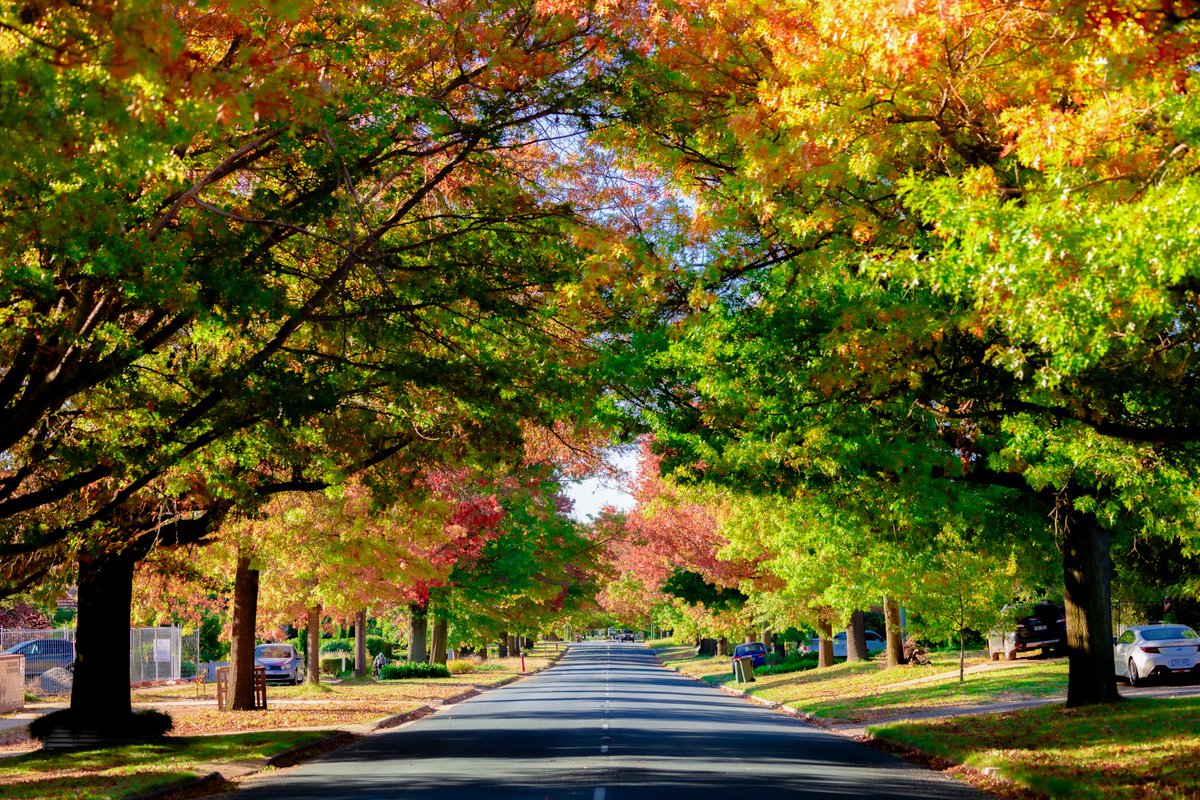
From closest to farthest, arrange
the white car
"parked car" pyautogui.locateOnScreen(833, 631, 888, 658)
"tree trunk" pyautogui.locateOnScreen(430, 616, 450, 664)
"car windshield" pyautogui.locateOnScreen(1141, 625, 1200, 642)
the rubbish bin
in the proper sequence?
the white car, "car windshield" pyautogui.locateOnScreen(1141, 625, 1200, 642), the rubbish bin, "tree trunk" pyautogui.locateOnScreen(430, 616, 450, 664), "parked car" pyautogui.locateOnScreen(833, 631, 888, 658)

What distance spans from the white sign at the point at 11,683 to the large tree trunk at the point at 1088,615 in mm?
25856

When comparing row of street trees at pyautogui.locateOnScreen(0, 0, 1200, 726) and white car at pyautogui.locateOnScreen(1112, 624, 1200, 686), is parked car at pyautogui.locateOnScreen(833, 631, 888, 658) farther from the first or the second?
row of street trees at pyautogui.locateOnScreen(0, 0, 1200, 726)

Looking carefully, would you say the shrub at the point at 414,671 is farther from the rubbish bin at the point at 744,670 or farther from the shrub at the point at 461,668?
the rubbish bin at the point at 744,670

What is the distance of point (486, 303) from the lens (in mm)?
15188

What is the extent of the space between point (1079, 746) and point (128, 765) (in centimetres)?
1327

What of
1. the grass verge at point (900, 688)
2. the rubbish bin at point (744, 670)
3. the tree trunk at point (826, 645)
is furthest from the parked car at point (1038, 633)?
the rubbish bin at point (744, 670)

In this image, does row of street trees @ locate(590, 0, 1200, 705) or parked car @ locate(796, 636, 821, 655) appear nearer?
row of street trees @ locate(590, 0, 1200, 705)

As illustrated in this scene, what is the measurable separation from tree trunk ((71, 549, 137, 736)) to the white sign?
12008 mm

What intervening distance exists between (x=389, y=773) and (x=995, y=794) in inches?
306

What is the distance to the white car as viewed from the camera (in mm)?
27344

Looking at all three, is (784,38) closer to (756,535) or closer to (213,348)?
(213,348)

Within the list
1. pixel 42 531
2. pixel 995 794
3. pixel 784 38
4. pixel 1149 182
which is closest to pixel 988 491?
pixel 995 794

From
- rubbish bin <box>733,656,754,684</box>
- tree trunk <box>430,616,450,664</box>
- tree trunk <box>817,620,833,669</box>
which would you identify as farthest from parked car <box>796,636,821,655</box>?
tree trunk <box>430,616,450,664</box>

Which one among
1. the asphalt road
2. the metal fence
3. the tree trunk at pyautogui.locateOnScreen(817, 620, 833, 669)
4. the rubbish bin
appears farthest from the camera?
the rubbish bin
